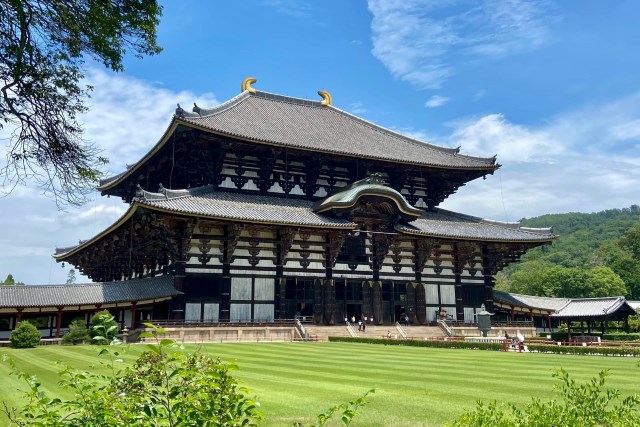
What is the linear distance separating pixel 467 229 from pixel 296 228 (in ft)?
54.6

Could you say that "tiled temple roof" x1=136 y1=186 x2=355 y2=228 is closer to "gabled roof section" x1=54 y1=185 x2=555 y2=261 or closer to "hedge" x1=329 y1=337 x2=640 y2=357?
"gabled roof section" x1=54 y1=185 x2=555 y2=261

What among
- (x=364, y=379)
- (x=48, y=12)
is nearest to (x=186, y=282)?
(x=364, y=379)

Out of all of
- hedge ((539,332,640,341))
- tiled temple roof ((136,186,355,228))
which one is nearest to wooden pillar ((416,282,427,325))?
tiled temple roof ((136,186,355,228))

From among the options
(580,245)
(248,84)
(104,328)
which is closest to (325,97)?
(248,84)

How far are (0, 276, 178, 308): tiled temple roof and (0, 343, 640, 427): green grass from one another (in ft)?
38.3

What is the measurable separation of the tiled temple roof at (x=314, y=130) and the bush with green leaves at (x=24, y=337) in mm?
15805

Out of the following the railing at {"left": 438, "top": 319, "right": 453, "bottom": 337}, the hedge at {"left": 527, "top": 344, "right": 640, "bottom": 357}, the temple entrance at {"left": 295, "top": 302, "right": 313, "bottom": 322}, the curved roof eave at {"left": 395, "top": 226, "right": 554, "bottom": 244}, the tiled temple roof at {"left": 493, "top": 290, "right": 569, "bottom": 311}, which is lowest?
the hedge at {"left": 527, "top": 344, "right": 640, "bottom": 357}

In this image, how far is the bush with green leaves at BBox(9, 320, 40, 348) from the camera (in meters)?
29.5

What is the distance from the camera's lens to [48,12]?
10578 mm

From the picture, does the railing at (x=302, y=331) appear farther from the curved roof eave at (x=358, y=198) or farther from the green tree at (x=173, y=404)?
the green tree at (x=173, y=404)

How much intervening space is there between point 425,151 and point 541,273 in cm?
6331

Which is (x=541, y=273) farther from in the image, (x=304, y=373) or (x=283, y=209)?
(x=304, y=373)

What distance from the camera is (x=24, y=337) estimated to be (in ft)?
97.1

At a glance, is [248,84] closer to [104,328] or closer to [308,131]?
[308,131]
